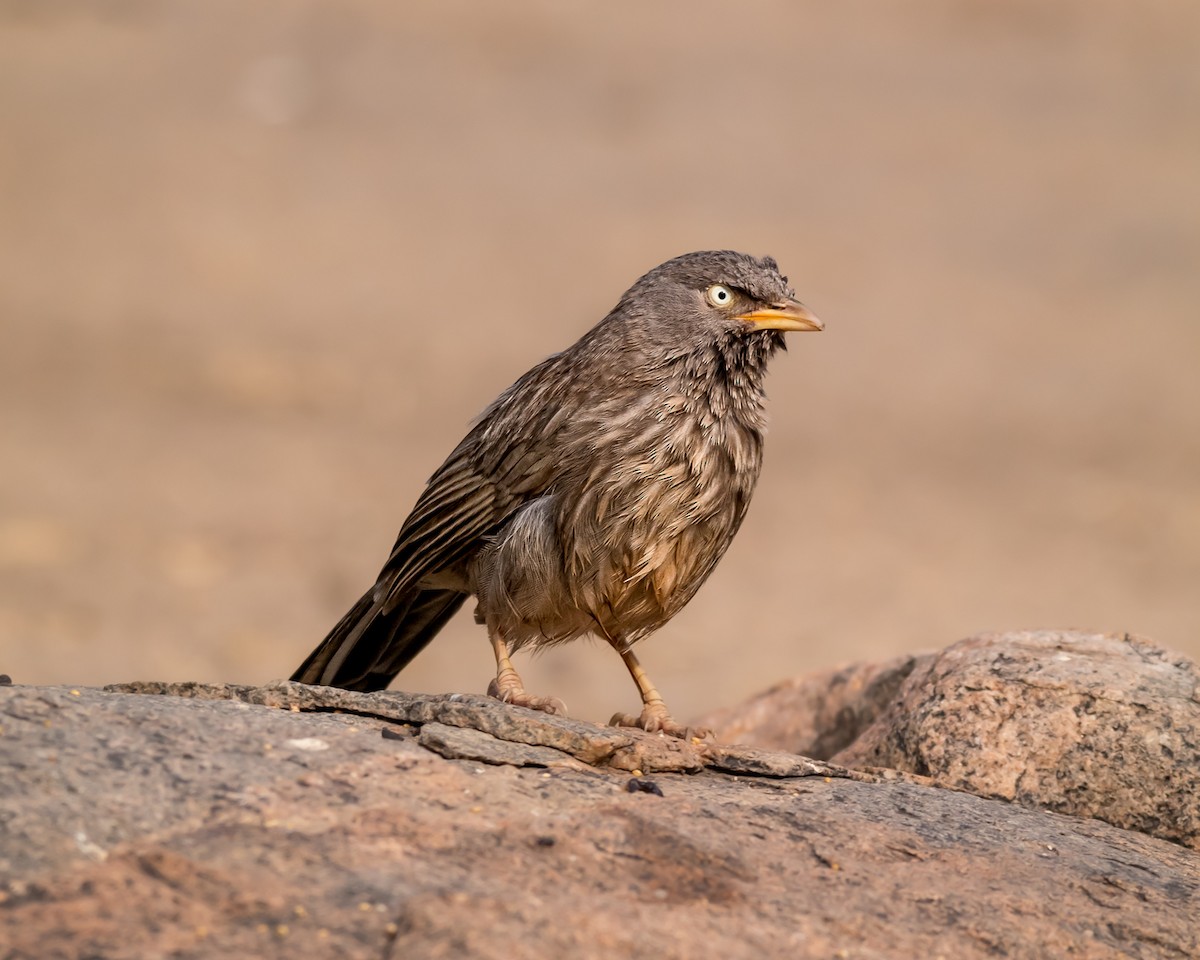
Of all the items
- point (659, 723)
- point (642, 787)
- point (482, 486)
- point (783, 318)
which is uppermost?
point (783, 318)

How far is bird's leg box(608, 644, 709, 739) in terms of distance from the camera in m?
5.35

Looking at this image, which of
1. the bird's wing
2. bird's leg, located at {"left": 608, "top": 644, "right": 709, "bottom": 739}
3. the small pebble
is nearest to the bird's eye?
the bird's wing

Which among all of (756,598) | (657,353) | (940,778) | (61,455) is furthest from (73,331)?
(940,778)

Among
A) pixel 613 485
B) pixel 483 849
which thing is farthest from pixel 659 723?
pixel 483 849

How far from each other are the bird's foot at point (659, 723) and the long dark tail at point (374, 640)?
1.02 meters

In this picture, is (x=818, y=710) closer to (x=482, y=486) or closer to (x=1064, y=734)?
(x=1064, y=734)

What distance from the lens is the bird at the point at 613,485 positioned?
543 centimetres

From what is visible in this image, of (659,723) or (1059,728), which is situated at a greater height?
(659,723)

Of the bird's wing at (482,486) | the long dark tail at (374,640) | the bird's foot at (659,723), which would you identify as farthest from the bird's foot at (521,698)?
the long dark tail at (374,640)

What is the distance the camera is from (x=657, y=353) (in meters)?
5.70

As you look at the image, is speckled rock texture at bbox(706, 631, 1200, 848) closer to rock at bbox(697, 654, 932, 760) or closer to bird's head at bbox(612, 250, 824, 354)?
rock at bbox(697, 654, 932, 760)

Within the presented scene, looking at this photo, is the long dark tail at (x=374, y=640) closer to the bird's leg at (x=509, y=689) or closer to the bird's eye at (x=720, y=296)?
the bird's leg at (x=509, y=689)

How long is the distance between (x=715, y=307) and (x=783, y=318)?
26 cm

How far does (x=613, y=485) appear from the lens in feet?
17.7
